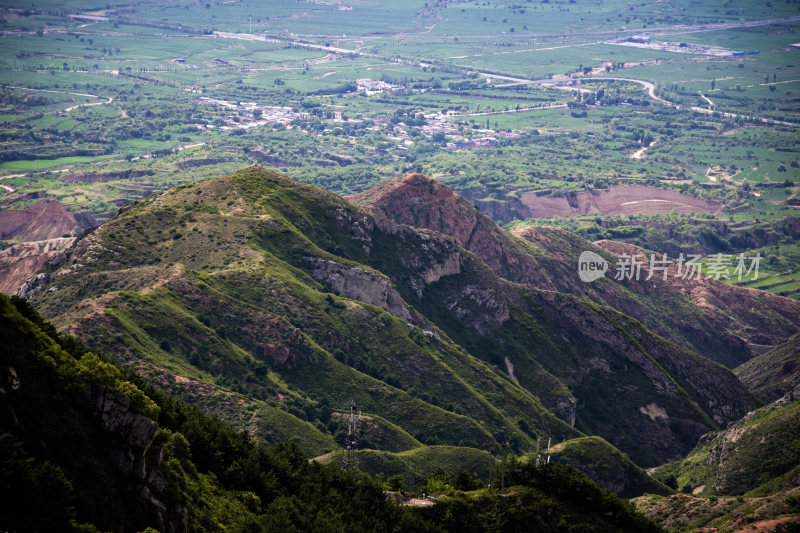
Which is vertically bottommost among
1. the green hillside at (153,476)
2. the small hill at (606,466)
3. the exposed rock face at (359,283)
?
the small hill at (606,466)

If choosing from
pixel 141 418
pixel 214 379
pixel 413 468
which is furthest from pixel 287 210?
pixel 141 418

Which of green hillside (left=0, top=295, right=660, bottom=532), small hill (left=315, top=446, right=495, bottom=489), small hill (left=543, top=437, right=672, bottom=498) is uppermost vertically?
green hillside (left=0, top=295, right=660, bottom=532)

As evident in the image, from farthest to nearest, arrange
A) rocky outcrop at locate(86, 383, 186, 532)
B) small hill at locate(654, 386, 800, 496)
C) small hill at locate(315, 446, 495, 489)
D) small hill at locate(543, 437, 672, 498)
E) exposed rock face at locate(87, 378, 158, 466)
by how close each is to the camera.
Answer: small hill at locate(543, 437, 672, 498) < small hill at locate(654, 386, 800, 496) < small hill at locate(315, 446, 495, 489) < exposed rock face at locate(87, 378, 158, 466) < rocky outcrop at locate(86, 383, 186, 532)

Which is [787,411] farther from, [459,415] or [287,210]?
[287,210]

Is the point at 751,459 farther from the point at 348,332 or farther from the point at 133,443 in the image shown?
the point at 133,443

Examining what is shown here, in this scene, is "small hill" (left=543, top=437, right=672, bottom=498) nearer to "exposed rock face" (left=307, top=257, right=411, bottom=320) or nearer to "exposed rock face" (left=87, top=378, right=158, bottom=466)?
"exposed rock face" (left=307, top=257, right=411, bottom=320)

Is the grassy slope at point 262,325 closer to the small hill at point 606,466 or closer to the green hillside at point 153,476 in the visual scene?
the small hill at point 606,466

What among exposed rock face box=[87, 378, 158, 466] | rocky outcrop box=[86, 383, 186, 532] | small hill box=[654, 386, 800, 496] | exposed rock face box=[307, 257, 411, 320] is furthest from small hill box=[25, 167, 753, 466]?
exposed rock face box=[87, 378, 158, 466]

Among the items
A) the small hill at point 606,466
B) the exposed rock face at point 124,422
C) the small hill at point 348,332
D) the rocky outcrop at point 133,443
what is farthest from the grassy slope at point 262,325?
the exposed rock face at point 124,422

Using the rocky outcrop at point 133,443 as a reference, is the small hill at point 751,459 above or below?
below

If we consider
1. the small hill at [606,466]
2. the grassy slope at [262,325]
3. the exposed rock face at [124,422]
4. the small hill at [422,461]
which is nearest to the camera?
the exposed rock face at [124,422]
